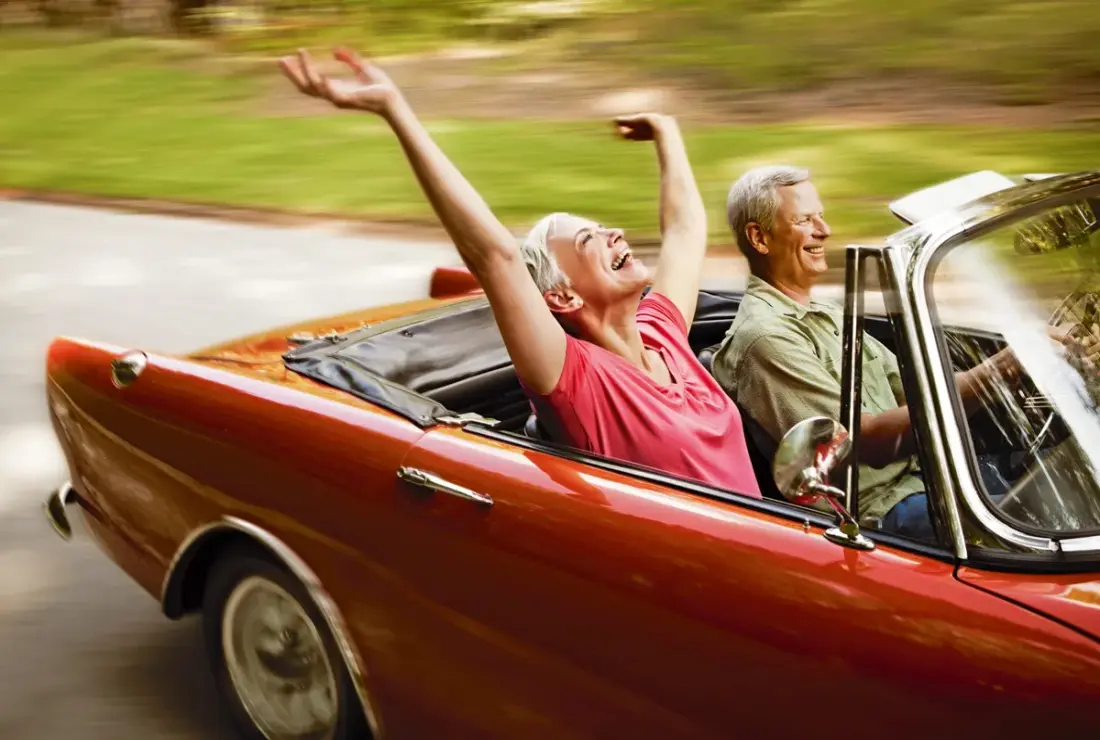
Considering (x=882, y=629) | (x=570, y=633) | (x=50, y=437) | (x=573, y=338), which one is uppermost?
(x=573, y=338)

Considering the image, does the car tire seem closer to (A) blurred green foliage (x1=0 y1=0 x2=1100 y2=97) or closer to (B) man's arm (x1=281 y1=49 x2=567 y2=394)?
(B) man's arm (x1=281 y1=49 x2=567 y2=394)

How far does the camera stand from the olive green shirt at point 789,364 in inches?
113

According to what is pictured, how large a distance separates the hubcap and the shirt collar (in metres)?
1.26

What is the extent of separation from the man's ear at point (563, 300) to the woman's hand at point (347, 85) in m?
0.60

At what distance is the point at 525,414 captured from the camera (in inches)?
133

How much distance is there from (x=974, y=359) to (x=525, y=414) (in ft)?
4.44

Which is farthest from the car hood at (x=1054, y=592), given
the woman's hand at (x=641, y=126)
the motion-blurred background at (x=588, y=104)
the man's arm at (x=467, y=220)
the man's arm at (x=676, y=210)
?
the motion-blurred background at (x=588, y=104)

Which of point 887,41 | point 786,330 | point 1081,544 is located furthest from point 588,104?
point 1081,544

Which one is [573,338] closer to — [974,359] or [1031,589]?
[974,359]

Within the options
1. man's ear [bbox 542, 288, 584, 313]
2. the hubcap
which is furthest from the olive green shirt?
the hubcap

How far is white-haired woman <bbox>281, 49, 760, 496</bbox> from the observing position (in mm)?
2529

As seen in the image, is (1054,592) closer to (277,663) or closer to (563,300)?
(563,300)

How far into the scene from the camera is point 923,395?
207cm

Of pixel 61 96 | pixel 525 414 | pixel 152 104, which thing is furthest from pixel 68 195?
pixel 525 414
